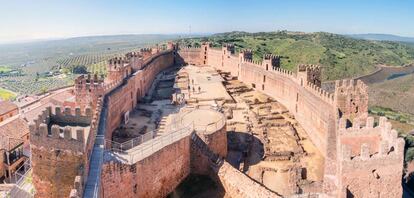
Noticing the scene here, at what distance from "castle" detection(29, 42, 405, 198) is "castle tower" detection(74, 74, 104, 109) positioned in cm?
6

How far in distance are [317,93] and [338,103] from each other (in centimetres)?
461

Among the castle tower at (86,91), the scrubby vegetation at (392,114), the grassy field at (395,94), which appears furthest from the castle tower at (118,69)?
the grassy field at (395,94)

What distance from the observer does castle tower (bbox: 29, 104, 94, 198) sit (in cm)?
1523

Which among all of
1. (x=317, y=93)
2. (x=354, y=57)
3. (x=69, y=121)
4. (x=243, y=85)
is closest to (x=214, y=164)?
(x=69, y=121)

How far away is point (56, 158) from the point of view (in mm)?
15320

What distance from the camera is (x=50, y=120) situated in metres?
17.9

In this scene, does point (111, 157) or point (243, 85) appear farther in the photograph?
point (243, 85)

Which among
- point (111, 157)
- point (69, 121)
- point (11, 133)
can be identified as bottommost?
point (11, 133)

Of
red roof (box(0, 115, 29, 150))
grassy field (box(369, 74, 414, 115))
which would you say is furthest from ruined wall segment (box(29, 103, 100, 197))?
grassy field (box(369, 74, 414, 115))

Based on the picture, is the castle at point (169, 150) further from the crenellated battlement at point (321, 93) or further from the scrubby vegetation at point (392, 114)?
the scrubby vegetation at point (392, 114)

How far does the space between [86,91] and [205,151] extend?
8712 mm

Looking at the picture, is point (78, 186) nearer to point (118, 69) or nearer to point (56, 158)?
point (56, 158)

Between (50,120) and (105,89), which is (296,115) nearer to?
(105,89)

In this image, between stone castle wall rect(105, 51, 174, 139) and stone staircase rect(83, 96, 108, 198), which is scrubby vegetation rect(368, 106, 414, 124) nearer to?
stone castle wall rect(105, 51, 174, 139)
